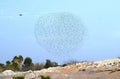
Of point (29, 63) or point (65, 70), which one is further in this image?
point (29, 63)

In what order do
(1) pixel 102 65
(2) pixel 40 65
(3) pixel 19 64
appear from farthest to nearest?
1. (3) pixel 19 64
2. (2) pixel 40 65
3. (1) pixel 102 65

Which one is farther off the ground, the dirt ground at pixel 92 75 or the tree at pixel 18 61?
the tree at pixel 18 61

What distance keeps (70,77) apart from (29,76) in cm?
277

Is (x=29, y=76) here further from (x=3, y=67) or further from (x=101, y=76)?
(x=3, y=67)

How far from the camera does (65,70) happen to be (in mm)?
26297

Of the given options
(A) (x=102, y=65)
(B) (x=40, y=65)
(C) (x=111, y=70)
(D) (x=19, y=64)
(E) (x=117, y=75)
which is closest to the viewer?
(E) (x=117, y=75)

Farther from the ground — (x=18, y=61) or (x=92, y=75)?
(x=18, y=61)

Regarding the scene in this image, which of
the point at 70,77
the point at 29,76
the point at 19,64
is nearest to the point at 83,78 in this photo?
the point at 70,77

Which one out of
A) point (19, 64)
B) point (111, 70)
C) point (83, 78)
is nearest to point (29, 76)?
point (83, 78)

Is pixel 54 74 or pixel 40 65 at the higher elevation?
pixel 40 65

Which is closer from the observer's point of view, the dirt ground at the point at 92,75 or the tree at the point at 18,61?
the dirt ground at the point at 92,75

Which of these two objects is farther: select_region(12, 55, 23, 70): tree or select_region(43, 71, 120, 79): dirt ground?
select_region(12, 55, 23, 70): tree

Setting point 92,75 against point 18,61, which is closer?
point 92,75

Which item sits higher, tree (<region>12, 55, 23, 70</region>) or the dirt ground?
tree (<region>12, 55, 23, 70</region>)
